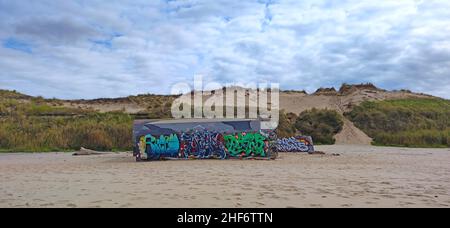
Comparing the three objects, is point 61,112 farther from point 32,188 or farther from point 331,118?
point 32,188

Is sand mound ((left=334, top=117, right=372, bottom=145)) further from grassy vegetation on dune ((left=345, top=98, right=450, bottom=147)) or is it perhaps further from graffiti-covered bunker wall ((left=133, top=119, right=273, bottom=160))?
graffiti-covered bunker wall ((left=133, top=119, right=273, bottom=160))

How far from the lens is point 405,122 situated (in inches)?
1885

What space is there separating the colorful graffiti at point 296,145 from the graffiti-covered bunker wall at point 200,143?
6.10 metres

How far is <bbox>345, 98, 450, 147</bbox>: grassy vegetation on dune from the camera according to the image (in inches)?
1474

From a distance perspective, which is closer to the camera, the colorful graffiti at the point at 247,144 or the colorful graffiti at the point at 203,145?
the colorful graffiti at the point at 247,144

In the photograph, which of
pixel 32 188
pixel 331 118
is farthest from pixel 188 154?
pixel 331 118

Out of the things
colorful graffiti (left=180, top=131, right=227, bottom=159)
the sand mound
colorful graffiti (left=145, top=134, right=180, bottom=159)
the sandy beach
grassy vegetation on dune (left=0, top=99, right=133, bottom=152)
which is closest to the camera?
the sandy beach

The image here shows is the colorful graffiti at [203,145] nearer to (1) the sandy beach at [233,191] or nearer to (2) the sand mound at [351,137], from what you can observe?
(1) the sandy beach at [233,191]

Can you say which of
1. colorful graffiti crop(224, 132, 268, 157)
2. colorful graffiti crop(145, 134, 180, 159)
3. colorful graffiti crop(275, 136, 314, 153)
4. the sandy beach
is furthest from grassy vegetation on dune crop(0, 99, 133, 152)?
the sandy beach

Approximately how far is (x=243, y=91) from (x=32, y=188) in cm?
5159

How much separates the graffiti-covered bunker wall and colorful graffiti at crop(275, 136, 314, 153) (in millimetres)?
6101

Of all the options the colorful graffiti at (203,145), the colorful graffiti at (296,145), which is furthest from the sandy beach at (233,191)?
the colorful graffiti at (296,145)

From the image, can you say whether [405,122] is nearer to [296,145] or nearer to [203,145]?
[296,145]

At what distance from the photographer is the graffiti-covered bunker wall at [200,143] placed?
872 inches
